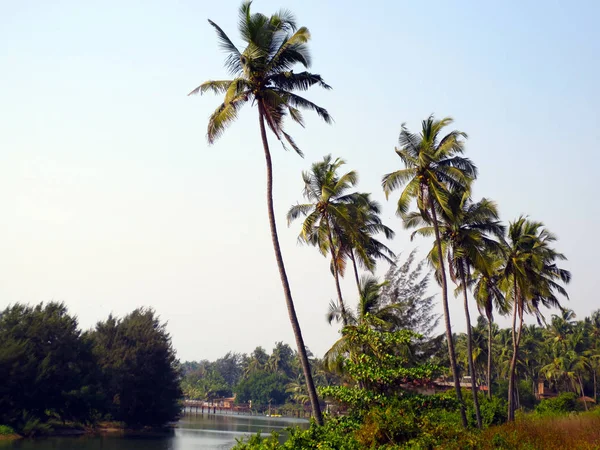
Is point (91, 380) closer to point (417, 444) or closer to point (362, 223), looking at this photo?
point (362, 223)

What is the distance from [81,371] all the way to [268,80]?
4439 centimetres

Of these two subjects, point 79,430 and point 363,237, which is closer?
point 363,237

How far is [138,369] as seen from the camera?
2665 inches

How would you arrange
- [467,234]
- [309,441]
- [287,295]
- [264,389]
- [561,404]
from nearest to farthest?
[309,441]
[287,295]
[467,234]
[561,404]
[264,389]

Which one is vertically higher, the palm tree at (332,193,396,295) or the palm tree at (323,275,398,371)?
the palm tree at (332,193,396,295)

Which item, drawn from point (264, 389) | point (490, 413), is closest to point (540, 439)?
point (490, 413)

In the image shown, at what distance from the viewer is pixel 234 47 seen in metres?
Answer: 24.8

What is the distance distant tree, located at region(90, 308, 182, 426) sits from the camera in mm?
65500

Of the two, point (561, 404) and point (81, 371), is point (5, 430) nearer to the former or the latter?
point (81, 371)

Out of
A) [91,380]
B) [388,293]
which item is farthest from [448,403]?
[91,380]

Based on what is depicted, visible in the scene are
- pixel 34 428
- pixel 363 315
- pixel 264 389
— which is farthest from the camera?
pixel 264 389

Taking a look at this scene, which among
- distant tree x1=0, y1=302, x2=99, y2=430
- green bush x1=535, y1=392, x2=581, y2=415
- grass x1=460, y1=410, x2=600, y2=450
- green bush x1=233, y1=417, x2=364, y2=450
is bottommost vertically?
green bush x1=535, y1=392, x2=581, y2=415

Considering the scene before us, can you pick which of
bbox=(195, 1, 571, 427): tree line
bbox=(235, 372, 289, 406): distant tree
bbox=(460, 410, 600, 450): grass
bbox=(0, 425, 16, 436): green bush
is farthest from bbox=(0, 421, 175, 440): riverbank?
bbox=(235, 372, 289, 406): distant tree

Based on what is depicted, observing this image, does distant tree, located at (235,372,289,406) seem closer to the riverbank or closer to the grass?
the riverbank
